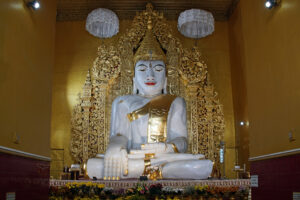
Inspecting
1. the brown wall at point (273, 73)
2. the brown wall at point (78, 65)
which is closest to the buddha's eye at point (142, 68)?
the brown wall at point (78, 65)

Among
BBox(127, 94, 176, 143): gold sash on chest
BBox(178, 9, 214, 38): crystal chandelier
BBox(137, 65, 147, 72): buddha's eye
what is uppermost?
BBox(178, 9, 214, 38): crystal chandelier

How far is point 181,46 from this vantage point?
7.90m

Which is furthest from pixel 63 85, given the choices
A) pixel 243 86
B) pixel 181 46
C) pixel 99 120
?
pixel 243 86

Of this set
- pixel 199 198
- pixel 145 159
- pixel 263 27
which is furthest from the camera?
pixel 145 159

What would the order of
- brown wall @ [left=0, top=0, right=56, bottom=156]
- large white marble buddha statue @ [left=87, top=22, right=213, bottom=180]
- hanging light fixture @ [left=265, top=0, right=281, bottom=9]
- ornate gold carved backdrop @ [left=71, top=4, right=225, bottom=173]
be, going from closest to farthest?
brown wall @ [left=0, top=0, right=56, bottom=156], hanging light fixture @ [left=265, top=0, right=281, bottom=9], large white marble buddha statue @ [left=87, top=22, right=213, bottom=180], ornate gold carved backdrop @ [left=71, top=4, right=225, bottom=173]

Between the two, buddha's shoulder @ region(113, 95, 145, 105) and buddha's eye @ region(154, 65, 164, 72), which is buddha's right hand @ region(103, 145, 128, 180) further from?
buddha's eye @ region(154, 65, 164, 72)

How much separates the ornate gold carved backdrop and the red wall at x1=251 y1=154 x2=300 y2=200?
2993 mm

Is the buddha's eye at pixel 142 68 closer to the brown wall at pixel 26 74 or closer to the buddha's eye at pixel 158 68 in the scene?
the buddha's eye at pixel 158 68

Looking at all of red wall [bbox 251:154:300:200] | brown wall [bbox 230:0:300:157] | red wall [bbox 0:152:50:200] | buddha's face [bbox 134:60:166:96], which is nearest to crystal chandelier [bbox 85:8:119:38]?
buddha's face [bbox 134:60:166:96]

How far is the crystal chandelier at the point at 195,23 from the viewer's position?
7203 mm

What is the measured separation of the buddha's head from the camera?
7.56m

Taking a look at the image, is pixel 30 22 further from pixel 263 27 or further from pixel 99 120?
pixel 99 120

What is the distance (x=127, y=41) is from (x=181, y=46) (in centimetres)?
109

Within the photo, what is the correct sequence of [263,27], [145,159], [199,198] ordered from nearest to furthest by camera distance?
[263,27] < [199,198] < [145,159]
